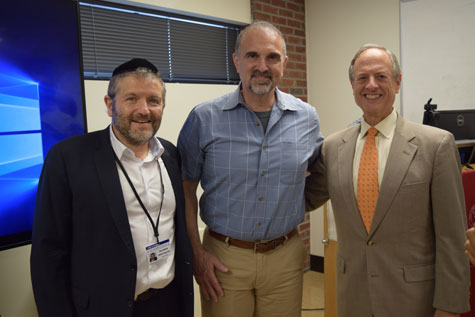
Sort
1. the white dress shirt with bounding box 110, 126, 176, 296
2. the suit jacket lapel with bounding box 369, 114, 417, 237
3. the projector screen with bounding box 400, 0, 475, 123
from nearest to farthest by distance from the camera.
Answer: the white dress shirt with bounding box 110, 126, 176, 296
the suit jacket lapel with bounding box 369, 114, 417, 237
the projector screen with bounding box 400, 0, 475, 123

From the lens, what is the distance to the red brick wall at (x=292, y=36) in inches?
158

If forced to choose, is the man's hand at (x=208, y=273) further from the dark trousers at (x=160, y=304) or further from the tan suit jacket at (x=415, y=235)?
the tan suit jacket at (x=415, y=235)

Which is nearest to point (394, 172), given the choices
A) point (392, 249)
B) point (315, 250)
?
point (392, 249)

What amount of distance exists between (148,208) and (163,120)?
1.70 metres

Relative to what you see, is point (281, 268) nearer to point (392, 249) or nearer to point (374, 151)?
point (392, 249)

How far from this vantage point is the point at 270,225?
191cm

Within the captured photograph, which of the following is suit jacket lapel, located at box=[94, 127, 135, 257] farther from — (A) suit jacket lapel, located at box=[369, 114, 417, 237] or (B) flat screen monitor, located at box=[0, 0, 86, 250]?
(A) suit jacket lapel, located at box=[369, 114, 417, 237]

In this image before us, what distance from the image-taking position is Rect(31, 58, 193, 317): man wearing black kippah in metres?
1.49

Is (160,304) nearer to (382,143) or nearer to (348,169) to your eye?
(348,169)

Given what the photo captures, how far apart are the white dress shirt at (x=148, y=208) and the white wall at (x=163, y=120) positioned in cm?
75

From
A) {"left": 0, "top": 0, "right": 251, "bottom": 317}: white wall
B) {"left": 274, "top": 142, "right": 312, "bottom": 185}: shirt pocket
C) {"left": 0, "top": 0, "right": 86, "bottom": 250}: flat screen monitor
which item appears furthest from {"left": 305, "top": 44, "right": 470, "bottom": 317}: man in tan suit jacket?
{"left": 0, "top": 0, "right": 251, "bottom": 317}: white wall

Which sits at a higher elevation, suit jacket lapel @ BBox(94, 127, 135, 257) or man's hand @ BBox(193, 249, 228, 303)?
suit jacket lapel @ BBox(94, 127, 135, 257)

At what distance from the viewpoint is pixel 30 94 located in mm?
1795

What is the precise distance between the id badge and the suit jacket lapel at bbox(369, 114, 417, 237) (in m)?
0.88
